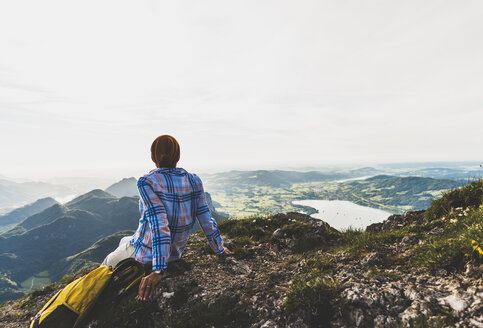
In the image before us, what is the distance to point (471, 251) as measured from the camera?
149 inches

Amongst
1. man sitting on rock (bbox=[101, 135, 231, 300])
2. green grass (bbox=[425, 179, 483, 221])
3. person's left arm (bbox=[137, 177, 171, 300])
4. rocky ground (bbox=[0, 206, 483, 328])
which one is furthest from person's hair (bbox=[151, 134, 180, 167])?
green grass (bbox=[425, 179, 483, 221])

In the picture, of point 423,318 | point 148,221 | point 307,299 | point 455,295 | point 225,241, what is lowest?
point 225,241

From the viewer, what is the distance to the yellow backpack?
386cm

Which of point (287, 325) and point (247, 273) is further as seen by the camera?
point (247, 273)

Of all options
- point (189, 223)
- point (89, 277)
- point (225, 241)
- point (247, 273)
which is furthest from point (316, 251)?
point (89, 277)

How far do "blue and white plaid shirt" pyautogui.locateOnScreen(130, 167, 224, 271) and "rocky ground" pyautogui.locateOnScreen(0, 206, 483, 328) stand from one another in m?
1.13

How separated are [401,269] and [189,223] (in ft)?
16.2

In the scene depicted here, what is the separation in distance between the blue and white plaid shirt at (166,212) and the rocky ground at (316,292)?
3.71ft

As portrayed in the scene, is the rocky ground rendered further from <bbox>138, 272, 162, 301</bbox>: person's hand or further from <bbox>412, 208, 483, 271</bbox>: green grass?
<bbox>138, 272, 162, 301</bbox>: person's hand

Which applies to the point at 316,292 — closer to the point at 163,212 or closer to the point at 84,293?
the point at 163,212

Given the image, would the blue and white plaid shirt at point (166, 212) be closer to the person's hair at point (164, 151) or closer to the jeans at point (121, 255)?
the person's hair at point (164, 151)

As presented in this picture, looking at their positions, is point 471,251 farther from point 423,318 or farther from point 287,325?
point 287,325

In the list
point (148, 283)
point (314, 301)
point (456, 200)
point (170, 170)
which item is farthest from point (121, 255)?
point (456, 200)

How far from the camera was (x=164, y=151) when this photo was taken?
4.81 m
